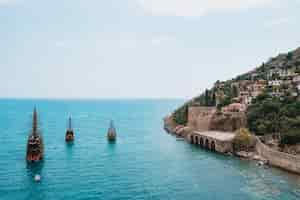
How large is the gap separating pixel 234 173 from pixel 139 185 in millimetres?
17074

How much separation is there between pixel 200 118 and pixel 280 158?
120ft

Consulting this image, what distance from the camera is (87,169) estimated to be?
5838 centimetres

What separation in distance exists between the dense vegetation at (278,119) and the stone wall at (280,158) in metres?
3.79

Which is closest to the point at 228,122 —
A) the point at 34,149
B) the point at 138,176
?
the point at 138,176

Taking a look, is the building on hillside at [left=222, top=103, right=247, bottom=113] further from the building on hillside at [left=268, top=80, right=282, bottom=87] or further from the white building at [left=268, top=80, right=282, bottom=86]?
the white building at [left=268, top=80, right=282, bottom=86]

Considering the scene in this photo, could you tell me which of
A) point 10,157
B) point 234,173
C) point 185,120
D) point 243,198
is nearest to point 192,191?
point 243,198

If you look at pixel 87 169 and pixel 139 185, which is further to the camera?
pixel 87 169

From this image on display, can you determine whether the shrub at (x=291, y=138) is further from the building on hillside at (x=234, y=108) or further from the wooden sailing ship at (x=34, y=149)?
the wooden sailing ship at (x=34, y=149)

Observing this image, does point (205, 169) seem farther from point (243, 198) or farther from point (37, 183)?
point (37, 183)

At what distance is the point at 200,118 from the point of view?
308 ft

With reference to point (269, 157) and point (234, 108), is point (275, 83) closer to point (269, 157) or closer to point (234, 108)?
point (234, 108)

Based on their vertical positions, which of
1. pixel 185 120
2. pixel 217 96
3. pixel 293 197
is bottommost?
pixel 293 197

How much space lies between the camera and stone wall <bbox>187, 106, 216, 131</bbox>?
93.2m

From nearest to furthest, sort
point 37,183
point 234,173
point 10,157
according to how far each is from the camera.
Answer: point 37,183, point 234,173, point 10,157
